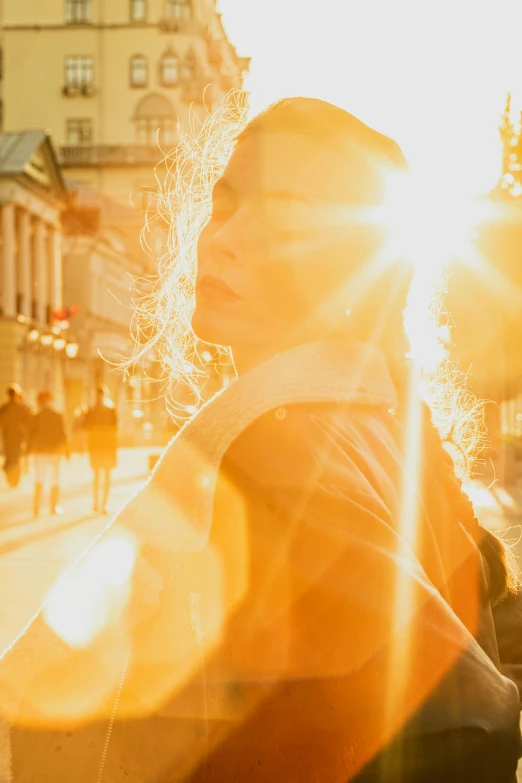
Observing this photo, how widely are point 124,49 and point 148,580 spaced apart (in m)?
77.3

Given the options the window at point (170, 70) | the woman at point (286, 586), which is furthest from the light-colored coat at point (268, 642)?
the window at point (170, 70)

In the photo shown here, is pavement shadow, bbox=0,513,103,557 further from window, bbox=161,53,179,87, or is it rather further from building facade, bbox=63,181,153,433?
window, bbox=161,53,179,87

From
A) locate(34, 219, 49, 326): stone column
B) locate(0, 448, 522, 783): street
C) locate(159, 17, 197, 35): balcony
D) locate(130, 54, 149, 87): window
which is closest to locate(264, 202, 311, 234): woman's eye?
locate(0, 448, 522, 783): street

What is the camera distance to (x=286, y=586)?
3.89 ft

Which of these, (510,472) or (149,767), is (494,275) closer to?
(510,472)

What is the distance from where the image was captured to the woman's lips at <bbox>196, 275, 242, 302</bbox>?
1473 mm

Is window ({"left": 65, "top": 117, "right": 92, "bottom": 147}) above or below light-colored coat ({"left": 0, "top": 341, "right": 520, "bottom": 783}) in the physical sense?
below

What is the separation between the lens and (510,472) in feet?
72.1

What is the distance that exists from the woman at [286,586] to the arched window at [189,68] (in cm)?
7596

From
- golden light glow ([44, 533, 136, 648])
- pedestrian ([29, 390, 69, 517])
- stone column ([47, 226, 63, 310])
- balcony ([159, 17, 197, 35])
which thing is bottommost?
stone column ([47, 226, 63, 310])

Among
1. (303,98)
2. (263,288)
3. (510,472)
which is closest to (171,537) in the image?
(263,288)

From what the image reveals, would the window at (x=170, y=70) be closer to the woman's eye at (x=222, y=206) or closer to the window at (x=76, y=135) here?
the window at (x=76, y=135)

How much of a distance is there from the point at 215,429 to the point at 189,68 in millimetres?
76924

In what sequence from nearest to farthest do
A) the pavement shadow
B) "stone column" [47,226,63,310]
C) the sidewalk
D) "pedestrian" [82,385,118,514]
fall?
the sidewalk, the pavement shadow, "pedestrian" [82,385,118,514], "stone column" [47,226,63,310]
